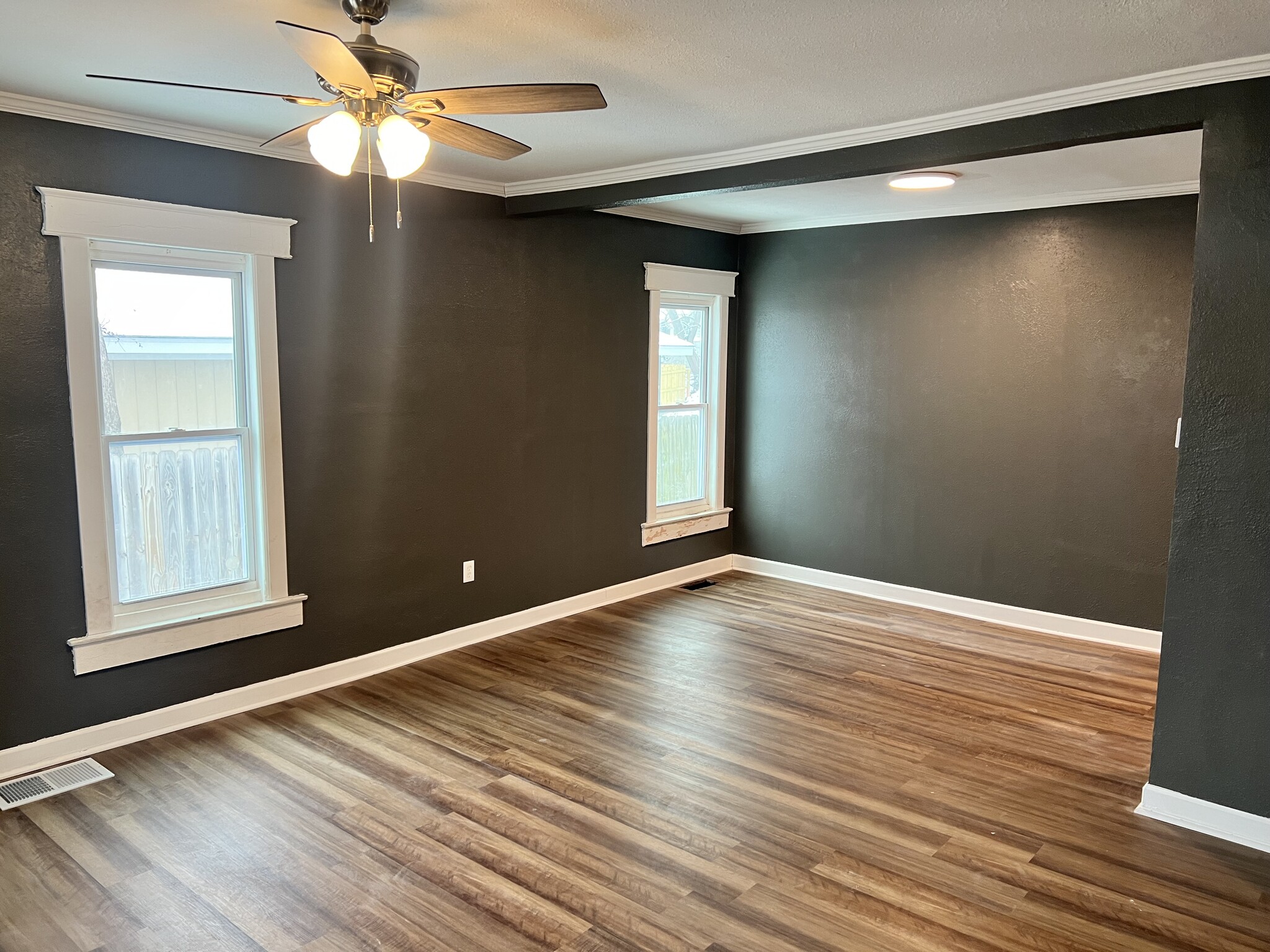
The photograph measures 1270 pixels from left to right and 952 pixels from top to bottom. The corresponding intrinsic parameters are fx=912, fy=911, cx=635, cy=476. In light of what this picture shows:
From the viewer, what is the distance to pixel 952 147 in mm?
3293

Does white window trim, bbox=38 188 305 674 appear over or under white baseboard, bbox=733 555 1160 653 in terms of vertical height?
over

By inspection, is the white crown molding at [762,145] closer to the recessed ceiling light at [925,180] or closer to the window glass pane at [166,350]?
the window glass pane at [166,350]

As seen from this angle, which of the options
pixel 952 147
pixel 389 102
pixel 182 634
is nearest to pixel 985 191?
pixel 952 147

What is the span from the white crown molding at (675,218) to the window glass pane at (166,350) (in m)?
2.27

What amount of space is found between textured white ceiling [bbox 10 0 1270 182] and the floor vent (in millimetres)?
2445

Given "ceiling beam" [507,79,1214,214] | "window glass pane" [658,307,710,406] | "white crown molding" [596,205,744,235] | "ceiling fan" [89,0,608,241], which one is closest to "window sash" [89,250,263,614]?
"ceiling fan" [89,0,608,241]

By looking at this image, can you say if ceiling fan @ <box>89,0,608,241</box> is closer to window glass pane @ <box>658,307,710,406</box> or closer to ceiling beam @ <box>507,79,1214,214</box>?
ceiling beam @ <box>507,79,1214,214</box>

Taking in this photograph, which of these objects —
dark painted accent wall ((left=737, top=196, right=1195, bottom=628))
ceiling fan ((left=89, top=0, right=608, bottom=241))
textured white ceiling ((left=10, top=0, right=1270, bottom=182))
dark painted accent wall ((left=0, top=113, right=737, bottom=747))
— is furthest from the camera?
dark painted accent wall ((left=737, top=196, right=1195, bottom=628))

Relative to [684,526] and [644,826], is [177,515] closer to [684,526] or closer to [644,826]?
[644,826]

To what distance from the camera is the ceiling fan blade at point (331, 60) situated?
1.86 metres

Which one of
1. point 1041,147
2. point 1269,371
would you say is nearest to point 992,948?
point 1269,371

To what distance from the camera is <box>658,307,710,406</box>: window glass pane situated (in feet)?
20.0

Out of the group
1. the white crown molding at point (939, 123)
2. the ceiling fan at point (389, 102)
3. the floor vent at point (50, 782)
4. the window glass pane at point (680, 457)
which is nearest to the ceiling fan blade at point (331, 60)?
the ceiling fan at point (389, 102)

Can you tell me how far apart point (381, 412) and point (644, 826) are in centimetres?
237
